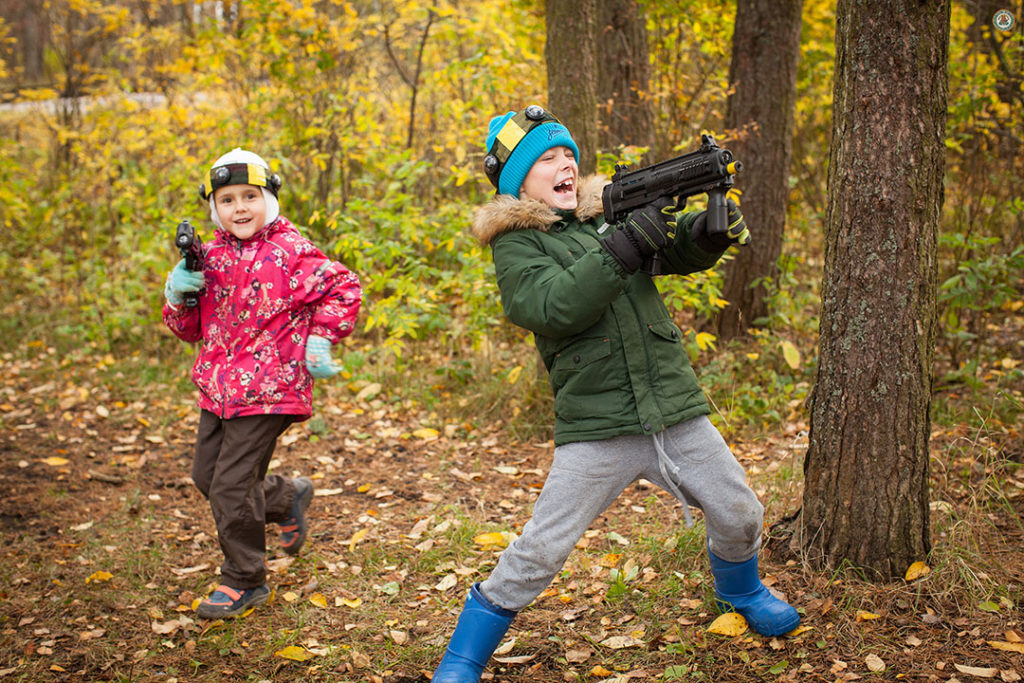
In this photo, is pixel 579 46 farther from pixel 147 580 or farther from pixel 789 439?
pixel 147 580

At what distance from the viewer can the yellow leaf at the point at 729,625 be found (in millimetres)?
3154

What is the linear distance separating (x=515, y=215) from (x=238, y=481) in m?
1.83

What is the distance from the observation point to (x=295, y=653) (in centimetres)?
336

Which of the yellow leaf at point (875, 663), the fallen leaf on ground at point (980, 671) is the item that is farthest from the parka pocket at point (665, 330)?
the fallen leaf on ground at point (980, 671)

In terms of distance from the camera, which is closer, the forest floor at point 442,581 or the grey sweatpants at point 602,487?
the grey sweatpants at point 602,487

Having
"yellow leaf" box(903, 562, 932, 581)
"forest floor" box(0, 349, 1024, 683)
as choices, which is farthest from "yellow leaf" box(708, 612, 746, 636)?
"yellow leaf" box(903, 562, 932, 581)

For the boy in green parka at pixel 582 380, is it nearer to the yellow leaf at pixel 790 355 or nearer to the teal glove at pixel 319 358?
the teal glove at pixel 319 358

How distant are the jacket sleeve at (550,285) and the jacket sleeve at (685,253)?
1.28ft

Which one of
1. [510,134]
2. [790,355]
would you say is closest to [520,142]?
[510,134]

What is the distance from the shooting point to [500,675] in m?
3.10

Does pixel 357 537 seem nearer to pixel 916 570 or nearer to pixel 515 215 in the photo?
pixel 515 215

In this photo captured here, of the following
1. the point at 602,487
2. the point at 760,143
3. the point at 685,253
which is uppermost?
the point at 760,143

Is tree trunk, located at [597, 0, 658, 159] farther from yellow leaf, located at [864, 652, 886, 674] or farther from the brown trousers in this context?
yellow leaf, located at [864, 652, 886, 674]

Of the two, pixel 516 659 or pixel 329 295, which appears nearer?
pixel 516 659
